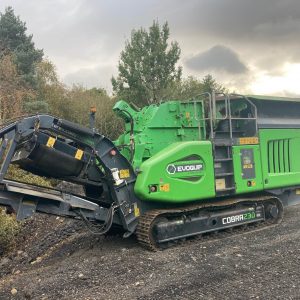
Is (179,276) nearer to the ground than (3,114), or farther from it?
nearer to the ground

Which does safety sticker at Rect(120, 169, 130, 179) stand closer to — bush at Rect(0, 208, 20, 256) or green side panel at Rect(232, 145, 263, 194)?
green side panel at Rect(232, 145, 263, 194)

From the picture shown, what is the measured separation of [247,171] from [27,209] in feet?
14.1

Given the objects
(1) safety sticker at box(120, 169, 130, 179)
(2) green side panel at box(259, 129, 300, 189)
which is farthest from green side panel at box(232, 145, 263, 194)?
(1) safety sticker at box(120, 169, 130, 179)

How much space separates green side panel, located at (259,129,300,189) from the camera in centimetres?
862

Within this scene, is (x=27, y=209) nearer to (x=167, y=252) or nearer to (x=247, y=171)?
(x=167, y=252)

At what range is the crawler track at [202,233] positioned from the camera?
7102 mm

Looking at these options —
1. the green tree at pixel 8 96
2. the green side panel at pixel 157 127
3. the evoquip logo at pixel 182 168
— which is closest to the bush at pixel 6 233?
the green side panel at pixel 157 127

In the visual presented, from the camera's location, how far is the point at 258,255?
6.61 meters

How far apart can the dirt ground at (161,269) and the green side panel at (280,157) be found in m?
1.00

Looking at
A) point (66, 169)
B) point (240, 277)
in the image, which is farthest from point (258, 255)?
point (66, 169)

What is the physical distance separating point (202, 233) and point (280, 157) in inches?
104

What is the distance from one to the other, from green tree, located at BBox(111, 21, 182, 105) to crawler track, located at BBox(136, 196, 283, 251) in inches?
792

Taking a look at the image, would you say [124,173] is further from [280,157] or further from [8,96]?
[8,96]

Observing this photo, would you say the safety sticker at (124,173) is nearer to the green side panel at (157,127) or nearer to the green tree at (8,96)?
the green side panel at (157,127)
